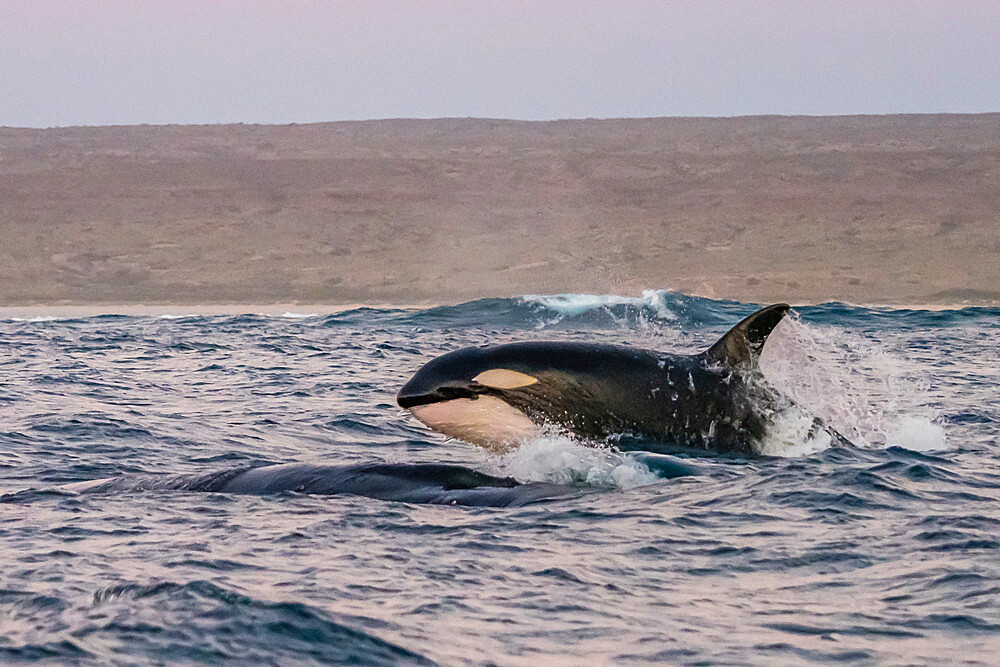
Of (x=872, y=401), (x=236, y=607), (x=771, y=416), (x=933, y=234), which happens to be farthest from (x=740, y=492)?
(x=933, y=234)

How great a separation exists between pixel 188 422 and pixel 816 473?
6.67 metres

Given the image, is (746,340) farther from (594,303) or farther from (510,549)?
(594,303)

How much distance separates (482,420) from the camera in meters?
10.2

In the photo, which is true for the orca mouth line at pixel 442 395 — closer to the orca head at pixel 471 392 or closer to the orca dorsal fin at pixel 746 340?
the orca head at pixel 471 392

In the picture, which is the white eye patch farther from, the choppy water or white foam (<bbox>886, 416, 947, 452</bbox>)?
white foam (<bbox>886, 416, 947, 452</bbox>)

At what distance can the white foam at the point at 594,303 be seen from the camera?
27.4 metres

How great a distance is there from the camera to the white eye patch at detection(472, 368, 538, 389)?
9789 millimetres

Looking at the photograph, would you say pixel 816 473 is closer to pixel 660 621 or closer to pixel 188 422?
pixel 660 621

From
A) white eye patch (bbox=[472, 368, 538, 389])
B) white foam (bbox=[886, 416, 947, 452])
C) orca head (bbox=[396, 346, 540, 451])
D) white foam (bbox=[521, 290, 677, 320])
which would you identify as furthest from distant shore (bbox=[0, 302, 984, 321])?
white eye patch (bbox=[472, 368, 538, 389])

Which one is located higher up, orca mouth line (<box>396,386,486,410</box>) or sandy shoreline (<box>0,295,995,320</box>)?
orca mouth line (<box>396,386,486,410</box>)

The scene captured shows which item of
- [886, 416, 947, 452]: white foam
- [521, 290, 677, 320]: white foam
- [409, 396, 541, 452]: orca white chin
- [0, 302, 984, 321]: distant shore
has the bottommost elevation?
[0, 302, 984, 321]: distant shore

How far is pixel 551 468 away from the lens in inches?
369

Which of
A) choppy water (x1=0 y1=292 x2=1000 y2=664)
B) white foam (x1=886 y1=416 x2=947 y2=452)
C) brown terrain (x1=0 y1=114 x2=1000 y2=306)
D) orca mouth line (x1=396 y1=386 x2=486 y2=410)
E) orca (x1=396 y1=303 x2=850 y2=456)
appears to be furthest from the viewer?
brown terrain (x1=0 y1=114 x2=1000 y2=306)

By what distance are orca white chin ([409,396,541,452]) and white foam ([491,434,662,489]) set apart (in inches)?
6.3
